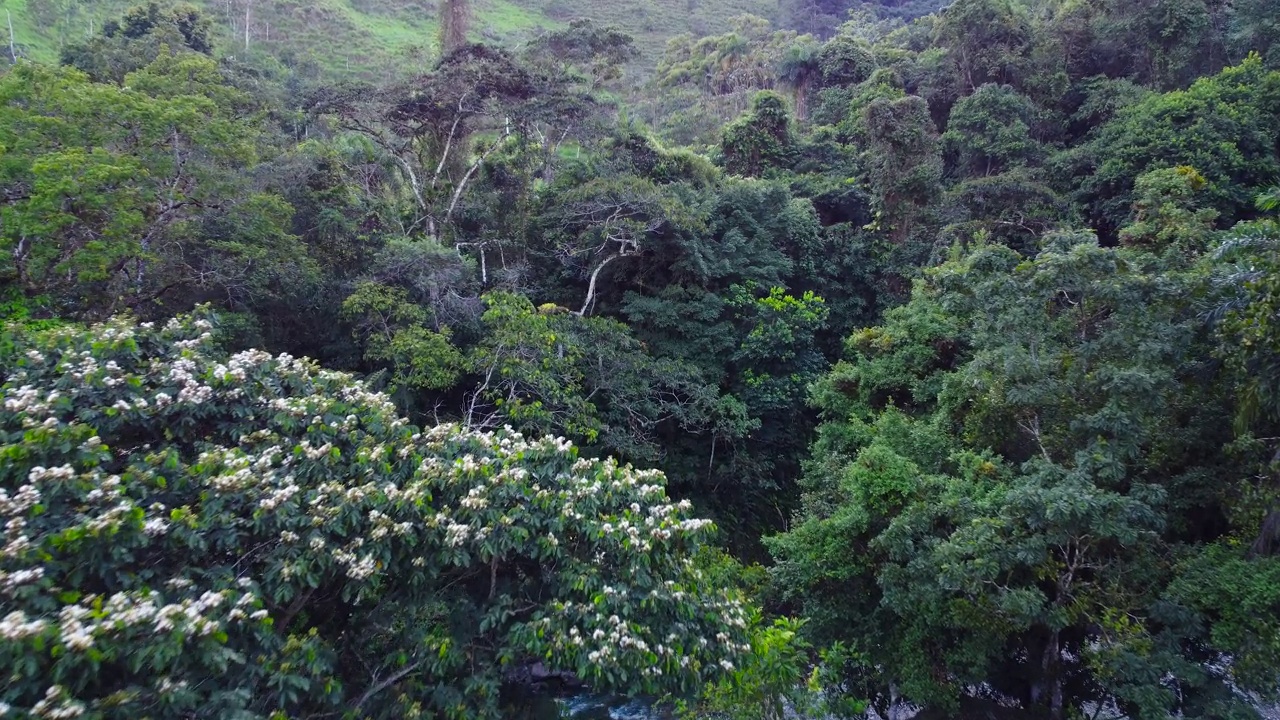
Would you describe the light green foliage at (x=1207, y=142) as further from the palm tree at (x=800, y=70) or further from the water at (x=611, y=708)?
the water at (x=611, y=708)

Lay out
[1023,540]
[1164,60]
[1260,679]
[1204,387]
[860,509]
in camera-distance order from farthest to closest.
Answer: [1164,60] → [860,509] → [1204,387] → [1023,540] → [1260,679]

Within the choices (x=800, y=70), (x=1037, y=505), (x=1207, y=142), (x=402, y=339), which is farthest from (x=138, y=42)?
(x=1207, y=142)

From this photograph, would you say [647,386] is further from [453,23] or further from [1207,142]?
[453,23]

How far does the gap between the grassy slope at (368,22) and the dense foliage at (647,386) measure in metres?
9.50

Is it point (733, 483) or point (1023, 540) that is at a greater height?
point (1023, 540)

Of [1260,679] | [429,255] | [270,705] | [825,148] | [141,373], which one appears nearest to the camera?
[270,705]

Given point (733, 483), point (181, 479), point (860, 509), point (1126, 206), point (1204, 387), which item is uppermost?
point (1126, 206)

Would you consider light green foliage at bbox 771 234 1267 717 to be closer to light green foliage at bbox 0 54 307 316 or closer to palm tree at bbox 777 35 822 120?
light green foliage at bbox 0 54 307 316

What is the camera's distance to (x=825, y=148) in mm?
21297

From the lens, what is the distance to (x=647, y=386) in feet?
42.8

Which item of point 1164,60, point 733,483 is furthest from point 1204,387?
point 1164,60

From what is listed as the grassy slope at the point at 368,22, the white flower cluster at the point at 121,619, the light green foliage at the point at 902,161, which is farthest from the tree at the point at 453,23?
the white flower cluster at the point at 121,619

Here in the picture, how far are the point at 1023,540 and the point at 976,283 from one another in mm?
3202

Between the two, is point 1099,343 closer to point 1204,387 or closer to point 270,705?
point 1204,387
